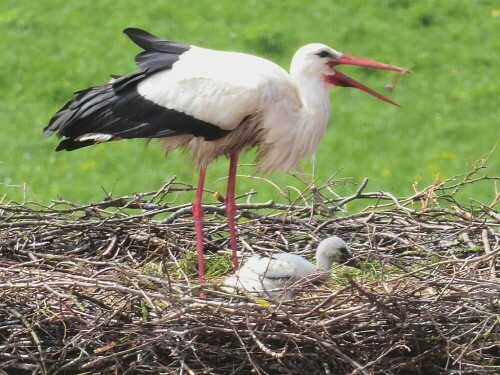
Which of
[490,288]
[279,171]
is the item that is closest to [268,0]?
[279,171]

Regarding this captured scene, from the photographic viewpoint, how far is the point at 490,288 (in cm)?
552

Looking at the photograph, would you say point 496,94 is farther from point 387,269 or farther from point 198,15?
point 387,269

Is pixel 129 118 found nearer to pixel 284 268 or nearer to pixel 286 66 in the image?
pixel 284 268

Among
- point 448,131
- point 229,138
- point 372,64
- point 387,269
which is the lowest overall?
point 448,131

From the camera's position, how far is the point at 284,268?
6.05 metres

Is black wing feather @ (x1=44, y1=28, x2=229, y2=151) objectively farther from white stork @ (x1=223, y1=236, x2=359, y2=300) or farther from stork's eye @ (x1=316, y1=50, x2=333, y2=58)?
white stork @ (x1=223, y1=236, x2=359, y2=300)

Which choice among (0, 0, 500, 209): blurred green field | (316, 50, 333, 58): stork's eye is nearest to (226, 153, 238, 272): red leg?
(316, 50, 333, 58): stork's eye

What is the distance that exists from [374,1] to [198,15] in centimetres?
182

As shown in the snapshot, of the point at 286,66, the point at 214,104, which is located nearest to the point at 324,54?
the point at 214,104

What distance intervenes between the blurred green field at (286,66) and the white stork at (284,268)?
180 inches

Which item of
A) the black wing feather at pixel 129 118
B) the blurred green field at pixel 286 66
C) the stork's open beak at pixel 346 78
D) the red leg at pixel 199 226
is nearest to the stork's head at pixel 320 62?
the stork's open beak at pixel 346 78

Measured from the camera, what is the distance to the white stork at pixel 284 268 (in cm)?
598

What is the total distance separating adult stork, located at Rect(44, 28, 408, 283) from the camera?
21.0 feet

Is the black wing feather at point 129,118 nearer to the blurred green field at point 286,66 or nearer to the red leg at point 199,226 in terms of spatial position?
the red leg at point 199,226
